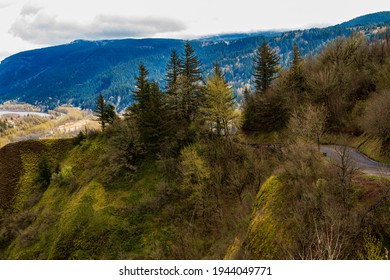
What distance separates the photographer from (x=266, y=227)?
2686 cm

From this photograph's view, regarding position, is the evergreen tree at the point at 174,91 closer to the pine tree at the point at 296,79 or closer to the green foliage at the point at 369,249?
the pine tree at the point at 296,79

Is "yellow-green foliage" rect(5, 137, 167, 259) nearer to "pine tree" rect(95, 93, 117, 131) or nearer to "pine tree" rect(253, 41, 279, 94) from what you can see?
"pine tree" rect(95, 93, 117, 131)

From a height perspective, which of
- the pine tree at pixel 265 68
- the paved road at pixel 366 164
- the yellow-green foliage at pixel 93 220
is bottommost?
the yellow-green foliage at pixel 93 220

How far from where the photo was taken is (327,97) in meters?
54.2

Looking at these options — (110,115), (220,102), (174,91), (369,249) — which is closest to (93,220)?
(174,91)

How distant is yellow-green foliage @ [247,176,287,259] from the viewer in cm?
2477

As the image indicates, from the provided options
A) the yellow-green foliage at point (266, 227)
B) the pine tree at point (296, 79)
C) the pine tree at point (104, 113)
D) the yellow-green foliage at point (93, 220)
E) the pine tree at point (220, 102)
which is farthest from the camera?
the pine tree at point (104, 113)

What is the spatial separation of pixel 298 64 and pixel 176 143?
1285 inches

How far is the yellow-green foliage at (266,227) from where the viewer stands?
24.8 metres

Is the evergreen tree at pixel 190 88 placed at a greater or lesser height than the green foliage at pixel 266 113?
greater

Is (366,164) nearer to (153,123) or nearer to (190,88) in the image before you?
(190,88)

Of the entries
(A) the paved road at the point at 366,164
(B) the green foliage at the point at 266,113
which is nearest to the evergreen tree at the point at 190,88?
(B) the green foliage at the point at 266,113

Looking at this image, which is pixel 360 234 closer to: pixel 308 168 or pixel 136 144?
pixel 308 168
